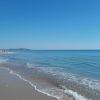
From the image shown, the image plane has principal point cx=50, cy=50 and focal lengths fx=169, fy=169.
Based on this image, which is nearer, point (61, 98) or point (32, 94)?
point (61, 98)

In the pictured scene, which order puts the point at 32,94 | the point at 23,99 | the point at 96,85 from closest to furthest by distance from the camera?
the point at 23,99 < the point at 32,94 < the point at 96,85

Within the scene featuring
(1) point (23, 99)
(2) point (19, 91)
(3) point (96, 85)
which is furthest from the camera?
(3) point (96, 85)

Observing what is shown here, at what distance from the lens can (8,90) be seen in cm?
1069

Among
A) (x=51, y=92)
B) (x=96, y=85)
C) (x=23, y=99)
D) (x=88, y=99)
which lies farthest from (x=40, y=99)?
(x=96, y=85)

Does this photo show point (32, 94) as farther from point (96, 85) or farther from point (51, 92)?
point (96, 85)

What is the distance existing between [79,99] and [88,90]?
7.08 ft

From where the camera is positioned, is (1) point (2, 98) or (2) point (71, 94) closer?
(1) point (2, 98)

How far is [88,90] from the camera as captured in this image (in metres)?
10.9

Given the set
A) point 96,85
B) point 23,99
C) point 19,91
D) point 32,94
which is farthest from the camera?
point 96,85

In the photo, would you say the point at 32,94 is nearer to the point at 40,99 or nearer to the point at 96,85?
the point at 40,99

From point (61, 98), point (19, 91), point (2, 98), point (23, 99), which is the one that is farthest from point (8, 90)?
point (61, 98)

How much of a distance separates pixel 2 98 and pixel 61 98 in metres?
3.17

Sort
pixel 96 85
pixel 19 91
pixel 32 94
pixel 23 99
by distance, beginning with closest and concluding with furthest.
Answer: pixel 23 99 → pixel 32 94 → pixel 19 91 → pixel 96 85

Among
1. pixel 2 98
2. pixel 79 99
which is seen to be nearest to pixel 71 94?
pixel 79 99
